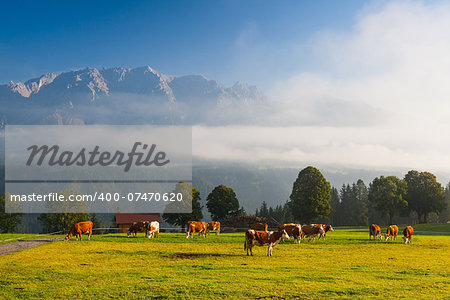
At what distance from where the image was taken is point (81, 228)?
121 ft

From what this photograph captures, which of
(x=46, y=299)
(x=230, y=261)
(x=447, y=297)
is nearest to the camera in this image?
(x=46, y=299)

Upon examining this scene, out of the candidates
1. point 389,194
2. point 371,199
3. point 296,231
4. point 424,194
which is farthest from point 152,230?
point 424,194

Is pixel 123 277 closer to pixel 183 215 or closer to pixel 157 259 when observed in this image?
pixel 157 259

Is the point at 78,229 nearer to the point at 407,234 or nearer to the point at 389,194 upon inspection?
the point at 407,234

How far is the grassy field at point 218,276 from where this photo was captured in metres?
12.9

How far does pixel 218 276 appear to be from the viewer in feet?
52.3

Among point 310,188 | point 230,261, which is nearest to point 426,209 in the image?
point 310,188

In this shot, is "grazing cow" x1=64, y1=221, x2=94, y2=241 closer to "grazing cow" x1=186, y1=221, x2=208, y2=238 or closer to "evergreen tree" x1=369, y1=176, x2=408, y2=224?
"grazing cow" x1=186, y1=221, x2=208, y2=238

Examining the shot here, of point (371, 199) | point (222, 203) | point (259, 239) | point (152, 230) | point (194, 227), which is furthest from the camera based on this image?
point (371, 199)

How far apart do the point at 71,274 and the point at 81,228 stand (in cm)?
2229

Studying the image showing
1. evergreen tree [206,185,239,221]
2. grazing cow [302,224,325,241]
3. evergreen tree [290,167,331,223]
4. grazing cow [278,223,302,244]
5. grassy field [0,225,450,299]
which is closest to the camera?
grassy field [0,225,450,299]

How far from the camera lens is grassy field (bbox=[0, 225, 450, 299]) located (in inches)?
508

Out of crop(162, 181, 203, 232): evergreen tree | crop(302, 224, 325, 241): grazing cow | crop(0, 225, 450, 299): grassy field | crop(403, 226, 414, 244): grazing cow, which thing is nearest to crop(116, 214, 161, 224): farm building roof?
crop(162, 181, 203, 232): evergreen tree

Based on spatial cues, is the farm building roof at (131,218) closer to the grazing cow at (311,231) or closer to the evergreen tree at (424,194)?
the grazing cow at (311,231)
